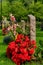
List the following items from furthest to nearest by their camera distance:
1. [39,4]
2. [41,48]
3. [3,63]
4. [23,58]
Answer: [39,4] → [3,63] → [41,48] → [23,58]

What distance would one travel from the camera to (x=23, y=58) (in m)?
5.57

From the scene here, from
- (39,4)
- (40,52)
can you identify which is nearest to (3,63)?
(40,52)

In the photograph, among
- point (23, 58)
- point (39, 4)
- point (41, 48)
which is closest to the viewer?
point (23, 58)

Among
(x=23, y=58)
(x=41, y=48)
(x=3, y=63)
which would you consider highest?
(x=23, y=58)

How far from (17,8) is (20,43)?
31.1 metres

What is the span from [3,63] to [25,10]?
2777 centimetres

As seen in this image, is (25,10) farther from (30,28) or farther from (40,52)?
(40,52)

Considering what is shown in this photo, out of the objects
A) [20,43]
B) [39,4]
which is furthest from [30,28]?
[39,4]

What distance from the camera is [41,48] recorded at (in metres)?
8.84

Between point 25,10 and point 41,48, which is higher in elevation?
point 41,48

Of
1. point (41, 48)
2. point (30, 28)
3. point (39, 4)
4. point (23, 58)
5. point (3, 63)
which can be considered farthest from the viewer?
point (39, 4)

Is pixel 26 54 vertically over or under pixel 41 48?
over

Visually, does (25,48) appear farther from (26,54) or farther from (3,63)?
(3,63)

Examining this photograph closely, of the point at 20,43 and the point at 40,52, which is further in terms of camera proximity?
the point at 40,52
